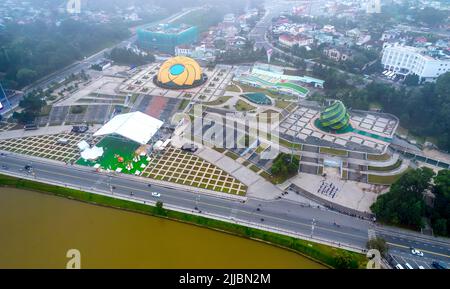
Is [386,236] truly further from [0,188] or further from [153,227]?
[0,188]

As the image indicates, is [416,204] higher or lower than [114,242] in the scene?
higher

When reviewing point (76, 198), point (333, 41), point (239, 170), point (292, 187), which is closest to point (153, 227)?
point (76, 198)

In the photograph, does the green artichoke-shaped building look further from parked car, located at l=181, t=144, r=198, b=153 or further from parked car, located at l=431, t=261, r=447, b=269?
parked car, located at l=431, t=261, r=447, b=269

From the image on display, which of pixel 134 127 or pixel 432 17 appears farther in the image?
pixel 432 17

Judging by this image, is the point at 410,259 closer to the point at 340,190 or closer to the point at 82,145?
the point at 340,190

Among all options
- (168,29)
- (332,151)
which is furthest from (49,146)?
(168,29)

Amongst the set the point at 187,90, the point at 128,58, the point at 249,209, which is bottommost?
the point at 249,209

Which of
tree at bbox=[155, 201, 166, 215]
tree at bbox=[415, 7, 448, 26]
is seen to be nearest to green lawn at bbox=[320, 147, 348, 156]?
tree at bbox=[155, 201, 166, 215]
